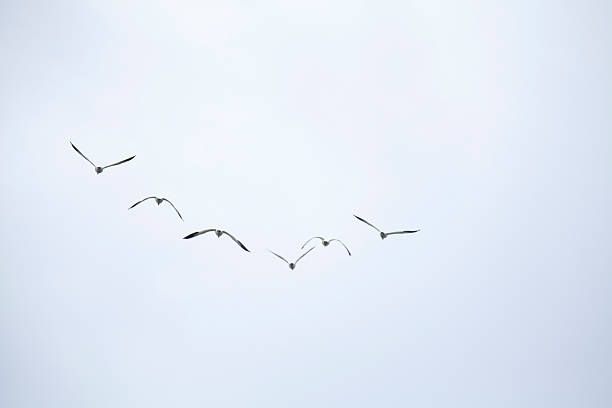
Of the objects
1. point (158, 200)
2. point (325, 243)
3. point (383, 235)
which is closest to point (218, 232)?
point (158, 200)

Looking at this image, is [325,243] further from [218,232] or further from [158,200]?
[158,200]

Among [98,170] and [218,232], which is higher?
[98,170]

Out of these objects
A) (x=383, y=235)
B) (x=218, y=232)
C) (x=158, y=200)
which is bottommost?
(x=383, y=235)

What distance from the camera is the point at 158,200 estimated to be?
29.1 metres

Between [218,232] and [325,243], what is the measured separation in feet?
23.7

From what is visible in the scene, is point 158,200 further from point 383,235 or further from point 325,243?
point 383,235

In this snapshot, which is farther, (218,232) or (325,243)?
(325,243)

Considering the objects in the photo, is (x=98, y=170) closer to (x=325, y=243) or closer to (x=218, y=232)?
(x=218, y=232)

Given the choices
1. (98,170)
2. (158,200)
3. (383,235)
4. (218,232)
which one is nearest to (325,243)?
(383,235)

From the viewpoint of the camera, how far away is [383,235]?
108 ft

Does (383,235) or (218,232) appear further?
(383,235)

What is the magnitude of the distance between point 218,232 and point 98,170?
293 inches

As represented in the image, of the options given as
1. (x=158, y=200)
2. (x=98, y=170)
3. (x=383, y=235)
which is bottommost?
(x=383, y=235)

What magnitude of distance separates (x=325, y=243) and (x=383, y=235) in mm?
3754
